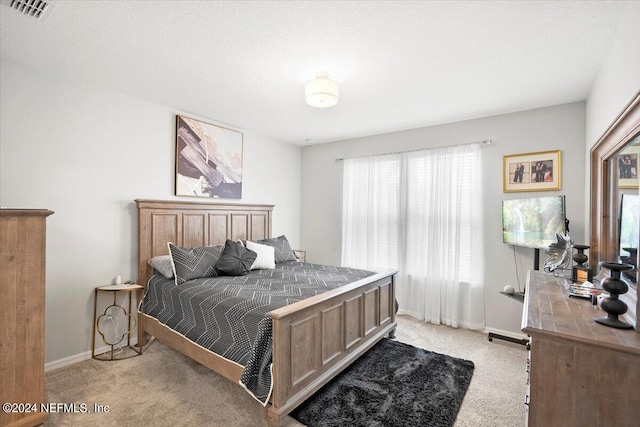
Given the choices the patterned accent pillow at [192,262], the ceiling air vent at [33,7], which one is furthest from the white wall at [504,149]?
the ceiling air vent at [33,7]

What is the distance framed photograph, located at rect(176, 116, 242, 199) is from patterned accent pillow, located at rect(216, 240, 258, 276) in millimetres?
925

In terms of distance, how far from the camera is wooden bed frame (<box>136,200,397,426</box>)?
6.45 ft

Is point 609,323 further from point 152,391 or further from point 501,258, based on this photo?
point 152,391

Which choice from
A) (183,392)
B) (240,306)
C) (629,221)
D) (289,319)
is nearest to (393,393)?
(289,319)

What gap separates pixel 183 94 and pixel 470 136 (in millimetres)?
3313

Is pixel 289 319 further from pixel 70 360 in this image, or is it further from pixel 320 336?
pixel 70 360

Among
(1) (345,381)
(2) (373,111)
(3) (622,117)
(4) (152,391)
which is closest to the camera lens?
(3) (622,117)

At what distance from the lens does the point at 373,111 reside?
3439 mm

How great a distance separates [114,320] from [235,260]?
1.31 metres

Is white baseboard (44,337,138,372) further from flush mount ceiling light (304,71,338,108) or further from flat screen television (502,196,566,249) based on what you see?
flat screen television (502,196,566,249)

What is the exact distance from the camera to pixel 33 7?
177 centimetres

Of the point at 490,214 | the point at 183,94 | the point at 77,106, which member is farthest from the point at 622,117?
the point at 77,106

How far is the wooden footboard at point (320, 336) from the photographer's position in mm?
1904

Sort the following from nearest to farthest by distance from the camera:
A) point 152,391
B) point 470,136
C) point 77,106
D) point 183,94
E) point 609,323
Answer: point 609,323, point 152,391, point 77,106, point 183,94, point 470,136
